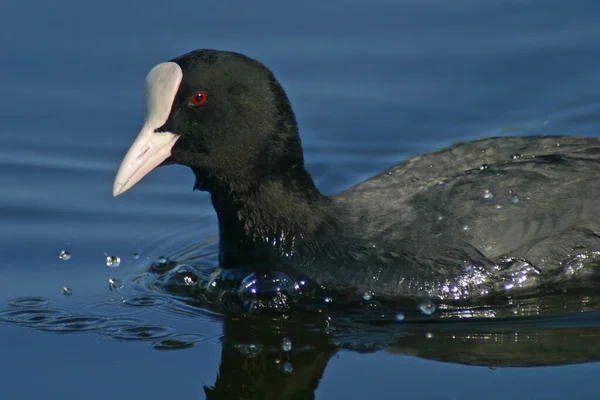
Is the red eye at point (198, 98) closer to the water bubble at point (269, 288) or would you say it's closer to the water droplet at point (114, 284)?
the water bubble at point (269, 288)

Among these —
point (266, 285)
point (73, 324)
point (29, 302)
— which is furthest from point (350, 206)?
point (29, 302)

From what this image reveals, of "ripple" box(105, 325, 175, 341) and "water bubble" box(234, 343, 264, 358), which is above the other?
"ripple" box(105, 325, 175, 341)

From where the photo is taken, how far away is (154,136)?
5.70m

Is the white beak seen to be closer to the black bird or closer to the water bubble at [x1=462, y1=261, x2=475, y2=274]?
the black bird

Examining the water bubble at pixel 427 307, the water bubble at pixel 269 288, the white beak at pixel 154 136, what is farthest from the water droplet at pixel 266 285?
the white beak at pixel 154 136

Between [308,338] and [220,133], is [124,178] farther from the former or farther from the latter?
[308,338]

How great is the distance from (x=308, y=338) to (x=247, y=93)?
3.73 feet

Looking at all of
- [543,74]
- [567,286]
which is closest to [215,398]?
[567,286]

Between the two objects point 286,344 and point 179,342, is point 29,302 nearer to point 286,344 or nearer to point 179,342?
point 179,342

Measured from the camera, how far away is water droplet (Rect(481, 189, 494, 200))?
5785mm

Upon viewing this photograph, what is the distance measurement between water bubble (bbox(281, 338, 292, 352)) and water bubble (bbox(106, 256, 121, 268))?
4.21ft

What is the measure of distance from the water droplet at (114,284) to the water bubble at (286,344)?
1.04m

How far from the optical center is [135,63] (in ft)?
27.2

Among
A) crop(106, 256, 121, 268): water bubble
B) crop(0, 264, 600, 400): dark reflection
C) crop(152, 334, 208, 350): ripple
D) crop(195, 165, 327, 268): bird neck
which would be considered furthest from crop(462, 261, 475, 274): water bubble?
crop(106, 256, 121, 268): water bubble
